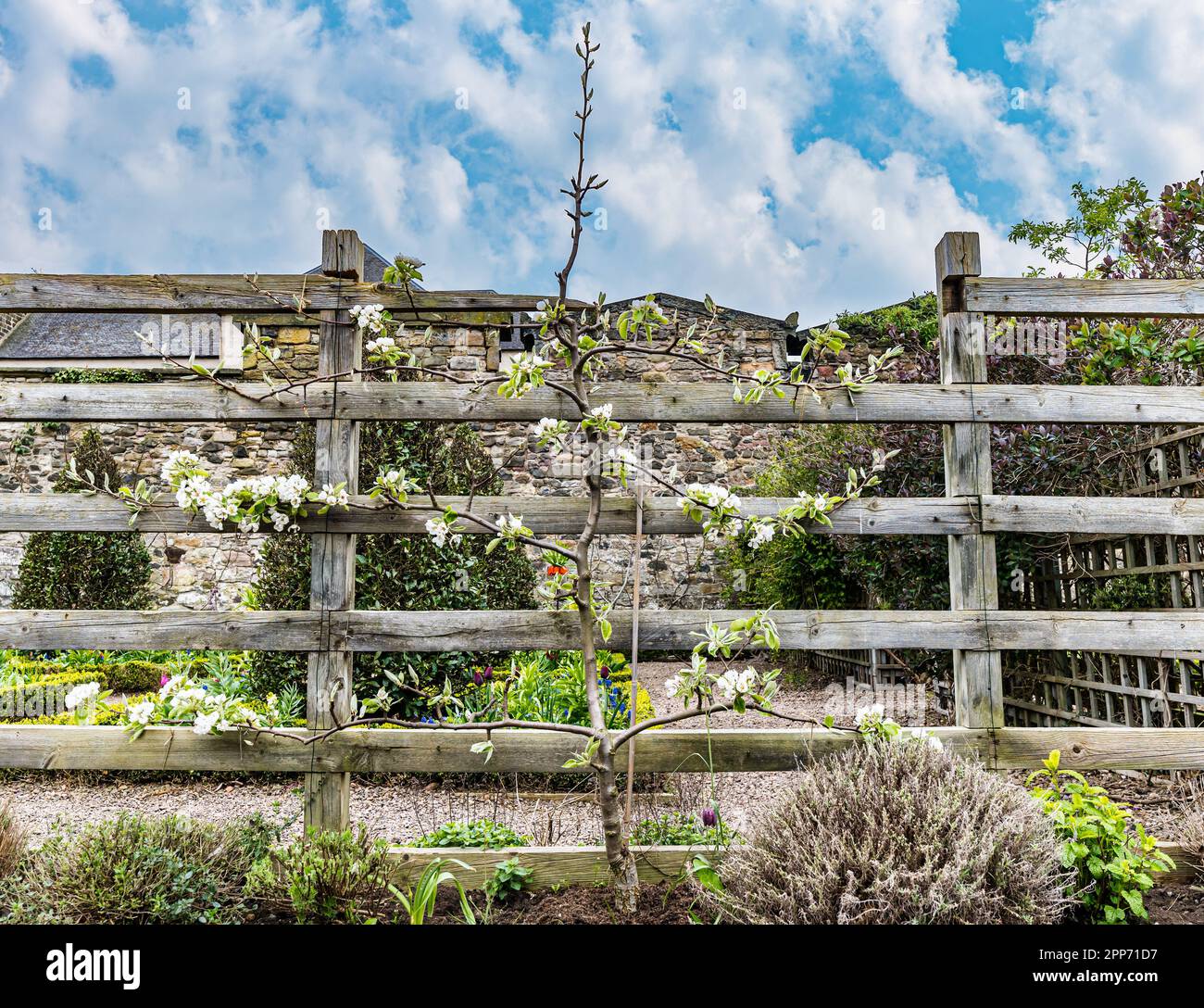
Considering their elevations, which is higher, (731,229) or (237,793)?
(731,229)

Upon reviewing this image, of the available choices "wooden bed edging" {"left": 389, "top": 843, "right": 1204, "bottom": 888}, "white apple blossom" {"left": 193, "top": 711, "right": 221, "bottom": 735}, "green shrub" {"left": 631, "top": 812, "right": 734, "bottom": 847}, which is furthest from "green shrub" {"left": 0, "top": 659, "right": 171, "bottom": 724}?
"green shrub" {"left": 631, "top": 812, "right": 734, "bottom": 847}

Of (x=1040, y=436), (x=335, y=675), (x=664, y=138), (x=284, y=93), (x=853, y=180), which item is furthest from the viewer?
(x=853, y=180)

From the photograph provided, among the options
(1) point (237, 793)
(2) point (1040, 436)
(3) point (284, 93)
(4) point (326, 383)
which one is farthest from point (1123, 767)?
(3) point (284, 93)

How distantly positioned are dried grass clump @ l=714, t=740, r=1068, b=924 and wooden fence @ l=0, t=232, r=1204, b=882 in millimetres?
496

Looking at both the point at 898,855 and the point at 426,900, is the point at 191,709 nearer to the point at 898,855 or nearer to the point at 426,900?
the point at 426,900

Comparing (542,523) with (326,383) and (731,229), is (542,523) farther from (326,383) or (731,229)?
(731,229)

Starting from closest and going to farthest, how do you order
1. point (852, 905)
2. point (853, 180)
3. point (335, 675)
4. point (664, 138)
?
point (852, 905) → point (335, 675) → point (664, 138) → point (853, 180)

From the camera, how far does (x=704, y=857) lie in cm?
271

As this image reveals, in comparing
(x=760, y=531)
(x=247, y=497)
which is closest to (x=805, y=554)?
(x=760, y=531)

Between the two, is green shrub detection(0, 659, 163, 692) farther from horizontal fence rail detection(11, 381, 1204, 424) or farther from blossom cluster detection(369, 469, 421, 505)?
blossom cluster detection(369, 469, 421, 505)

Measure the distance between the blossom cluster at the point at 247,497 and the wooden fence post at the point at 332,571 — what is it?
0.13 meters

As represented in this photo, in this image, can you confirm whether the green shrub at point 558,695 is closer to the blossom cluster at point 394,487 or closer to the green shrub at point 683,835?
the green shrub at point 683,835

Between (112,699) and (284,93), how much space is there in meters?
5.48

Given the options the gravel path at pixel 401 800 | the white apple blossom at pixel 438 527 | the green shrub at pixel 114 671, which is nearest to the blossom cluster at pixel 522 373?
the white apple blossom at pixel 438 527
